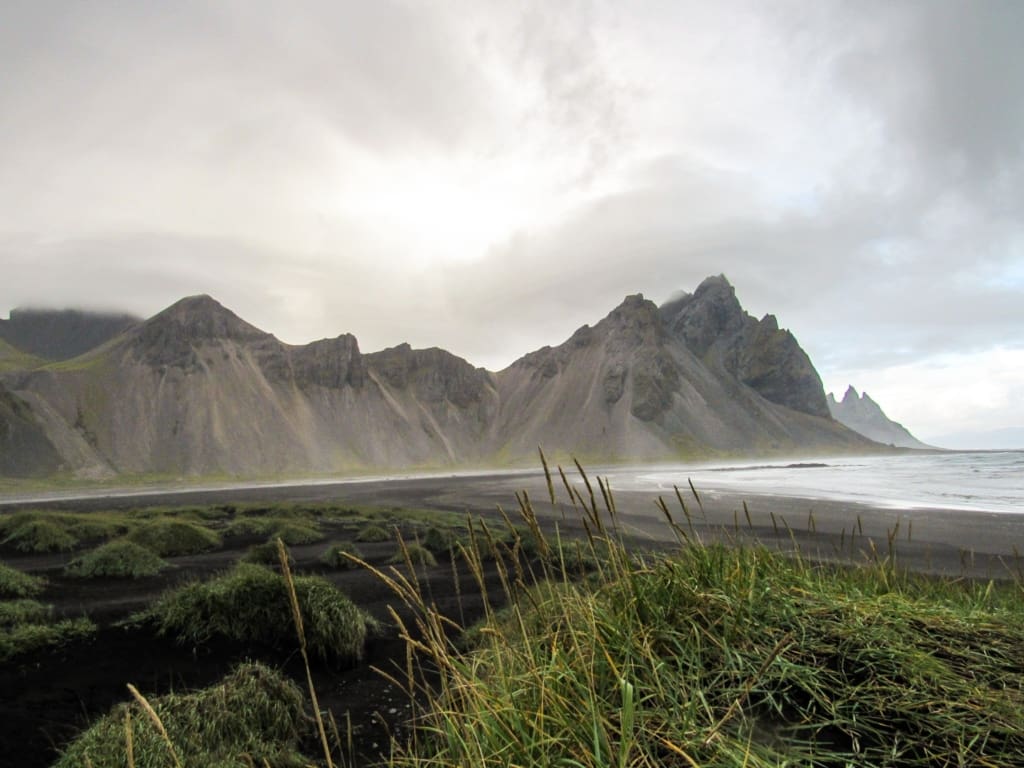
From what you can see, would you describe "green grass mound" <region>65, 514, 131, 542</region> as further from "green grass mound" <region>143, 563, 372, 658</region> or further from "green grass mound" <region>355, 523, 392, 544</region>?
"green grass mound" <region>143, 563, 372, 658</region>

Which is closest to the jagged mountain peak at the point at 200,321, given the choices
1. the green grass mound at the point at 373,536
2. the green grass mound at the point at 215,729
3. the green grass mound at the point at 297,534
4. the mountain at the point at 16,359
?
the mountain at the point at 16,359

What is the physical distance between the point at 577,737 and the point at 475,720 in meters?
0.80

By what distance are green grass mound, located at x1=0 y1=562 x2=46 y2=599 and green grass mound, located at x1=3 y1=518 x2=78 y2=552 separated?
934 centimetres

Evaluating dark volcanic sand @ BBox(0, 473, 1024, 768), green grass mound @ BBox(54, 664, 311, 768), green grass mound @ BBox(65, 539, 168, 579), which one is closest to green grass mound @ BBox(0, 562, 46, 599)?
dark volcanic sand @ BBox(0, 473, 1024, 768)

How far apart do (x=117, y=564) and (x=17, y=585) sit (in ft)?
10.1

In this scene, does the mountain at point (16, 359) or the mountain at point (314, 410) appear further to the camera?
the mountain at point (16, 359)

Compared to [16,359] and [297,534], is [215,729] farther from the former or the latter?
[16,359]

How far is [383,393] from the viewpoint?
179500 millimetres

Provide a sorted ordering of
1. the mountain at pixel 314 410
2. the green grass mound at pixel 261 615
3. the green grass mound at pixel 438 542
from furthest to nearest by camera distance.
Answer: the mountain at pixel 314 410 < the green grass mound at pixel 438 542 < the green grass mound at pixel 261 615

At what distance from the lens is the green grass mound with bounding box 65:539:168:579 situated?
1569 cm

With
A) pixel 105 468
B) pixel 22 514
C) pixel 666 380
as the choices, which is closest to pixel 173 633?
pixel 22 514

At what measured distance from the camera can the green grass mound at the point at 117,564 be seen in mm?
15688

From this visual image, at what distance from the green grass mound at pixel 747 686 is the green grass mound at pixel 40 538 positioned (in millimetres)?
25036

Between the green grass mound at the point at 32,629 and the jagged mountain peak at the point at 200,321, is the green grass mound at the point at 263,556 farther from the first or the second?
the jagged mountain peak at the point at 200,321
